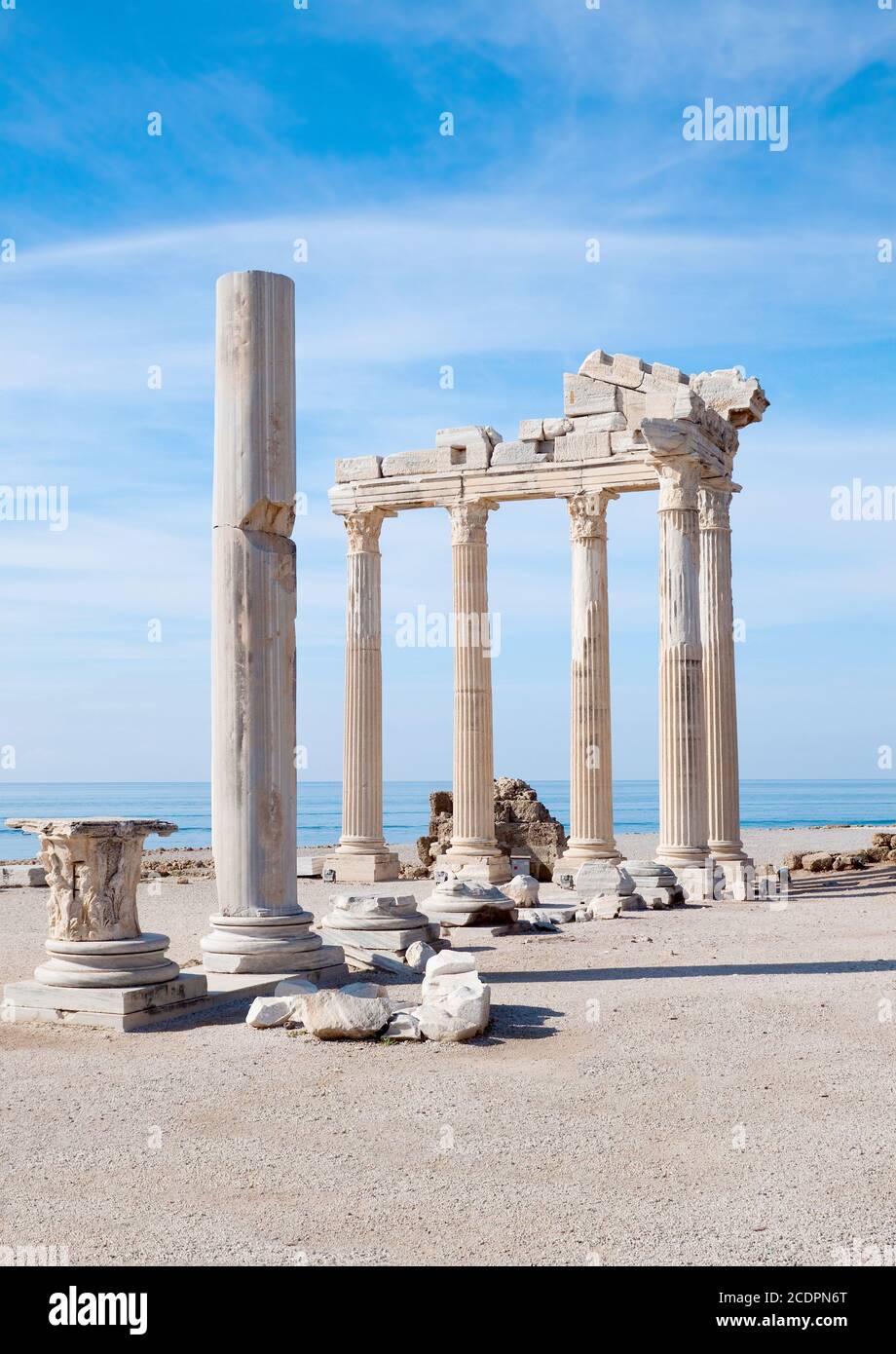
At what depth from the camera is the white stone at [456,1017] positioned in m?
11.9

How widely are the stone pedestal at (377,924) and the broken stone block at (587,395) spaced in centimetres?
1473

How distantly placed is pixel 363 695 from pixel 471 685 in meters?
2.77

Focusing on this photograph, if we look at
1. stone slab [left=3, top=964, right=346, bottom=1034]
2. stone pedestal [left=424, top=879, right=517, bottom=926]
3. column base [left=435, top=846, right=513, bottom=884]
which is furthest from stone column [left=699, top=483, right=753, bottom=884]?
stone slab [left=3, top=964, right=346, bottom=1034]

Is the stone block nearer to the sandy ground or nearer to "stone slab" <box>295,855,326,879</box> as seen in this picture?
"stone slab" <box>295,855,326,879</box>

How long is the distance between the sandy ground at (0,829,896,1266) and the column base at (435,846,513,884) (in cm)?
1342

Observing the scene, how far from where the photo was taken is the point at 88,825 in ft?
43.2

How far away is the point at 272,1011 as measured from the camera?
40.8 ft

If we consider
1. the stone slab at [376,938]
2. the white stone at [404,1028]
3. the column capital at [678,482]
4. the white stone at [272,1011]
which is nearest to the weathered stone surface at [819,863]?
the column capital at [678,482]

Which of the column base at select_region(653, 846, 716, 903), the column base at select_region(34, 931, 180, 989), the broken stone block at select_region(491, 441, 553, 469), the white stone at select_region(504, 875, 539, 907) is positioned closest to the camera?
the column base at select_region(34, 931, 180, 989)

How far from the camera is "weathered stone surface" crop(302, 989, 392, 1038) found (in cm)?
1188

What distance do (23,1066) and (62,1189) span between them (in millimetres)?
3476

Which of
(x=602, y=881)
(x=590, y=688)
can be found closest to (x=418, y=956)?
(x=602, y=881)

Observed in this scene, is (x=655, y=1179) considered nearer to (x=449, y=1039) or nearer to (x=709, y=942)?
(x=449, y=1039)
